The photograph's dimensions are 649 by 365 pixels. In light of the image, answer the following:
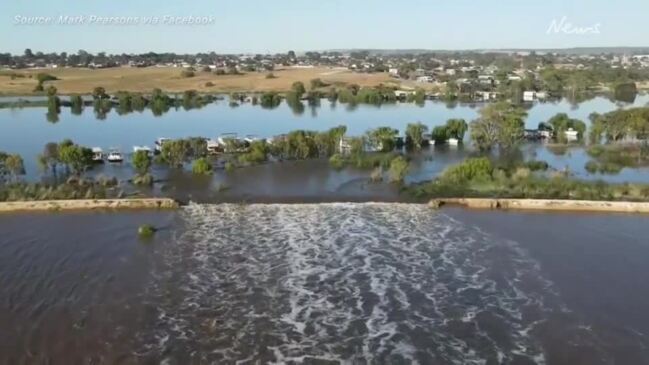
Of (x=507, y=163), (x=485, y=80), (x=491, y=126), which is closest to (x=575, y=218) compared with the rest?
(x=507, y=163)

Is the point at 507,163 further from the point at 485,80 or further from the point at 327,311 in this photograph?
the point at 485,80

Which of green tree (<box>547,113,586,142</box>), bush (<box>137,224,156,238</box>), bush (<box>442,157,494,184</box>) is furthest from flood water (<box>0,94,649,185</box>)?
bush (<box>137,224,156,238</box>)

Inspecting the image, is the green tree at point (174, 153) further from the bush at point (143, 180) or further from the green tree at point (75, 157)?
the bush at point (143, 180)

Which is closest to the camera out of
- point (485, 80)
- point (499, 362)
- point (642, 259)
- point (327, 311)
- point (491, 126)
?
point (499, 362)

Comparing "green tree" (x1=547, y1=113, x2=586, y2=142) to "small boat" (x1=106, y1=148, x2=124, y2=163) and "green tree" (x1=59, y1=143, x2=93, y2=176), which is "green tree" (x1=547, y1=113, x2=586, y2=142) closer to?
"small boat" (x1=106, y1=148, x2=124, y2=163)

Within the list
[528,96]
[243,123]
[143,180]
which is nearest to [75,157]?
[143,180]

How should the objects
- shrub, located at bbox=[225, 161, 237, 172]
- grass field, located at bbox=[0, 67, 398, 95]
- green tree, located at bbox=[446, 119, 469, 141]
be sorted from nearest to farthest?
shrub, located at bbox=[225, 161, 237, 172]
green tree, located at bbox=[446, 119, 469, 141]
grass field, located at bbox=[0, 67, 398, 95]
